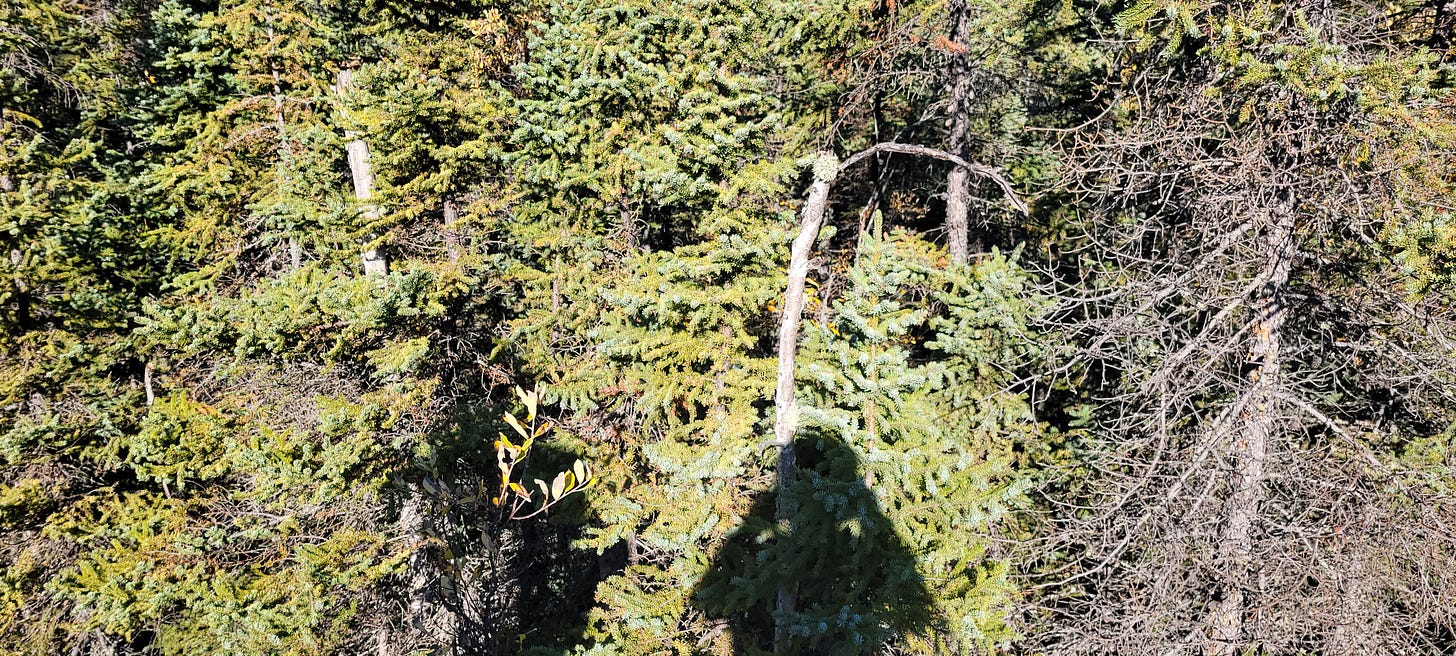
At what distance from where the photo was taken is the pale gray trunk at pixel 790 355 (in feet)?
17.3

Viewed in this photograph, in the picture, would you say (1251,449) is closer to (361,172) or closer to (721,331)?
(721,331)

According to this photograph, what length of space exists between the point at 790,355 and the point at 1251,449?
4345mm

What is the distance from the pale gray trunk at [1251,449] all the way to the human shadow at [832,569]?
10.1 ft

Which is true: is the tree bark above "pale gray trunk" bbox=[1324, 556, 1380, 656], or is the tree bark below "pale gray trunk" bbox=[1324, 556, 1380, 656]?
above

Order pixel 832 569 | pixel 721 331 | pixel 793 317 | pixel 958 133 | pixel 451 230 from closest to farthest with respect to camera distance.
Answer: pixel 793 317, pixel 832 569, pixel 721 331, pixel 451 230, pixel 958 133

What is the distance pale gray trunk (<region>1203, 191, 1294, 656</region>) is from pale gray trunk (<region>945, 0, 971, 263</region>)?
3655 mm

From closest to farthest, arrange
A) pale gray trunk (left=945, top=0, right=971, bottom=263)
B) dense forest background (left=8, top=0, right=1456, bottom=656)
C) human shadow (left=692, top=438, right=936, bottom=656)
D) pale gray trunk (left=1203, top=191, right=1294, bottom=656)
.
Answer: human shadow (left=692, top=438, right=936, bottom=656) → dense forest background (left=8, top=0, right=1456, bottom=656) → pale gray trunk (left=1203, top=191, right=1294, bottom=656) → pale gray trunk (left=945, top=0, right=971, bottom=263)

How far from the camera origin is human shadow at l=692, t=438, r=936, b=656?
554 centimetres

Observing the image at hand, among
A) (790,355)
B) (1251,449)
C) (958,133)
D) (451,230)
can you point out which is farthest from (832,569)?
(958,133)

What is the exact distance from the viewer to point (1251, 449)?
637cm

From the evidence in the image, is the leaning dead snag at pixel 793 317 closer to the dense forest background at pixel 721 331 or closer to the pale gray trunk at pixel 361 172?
the dense forest background at pixel 721 331

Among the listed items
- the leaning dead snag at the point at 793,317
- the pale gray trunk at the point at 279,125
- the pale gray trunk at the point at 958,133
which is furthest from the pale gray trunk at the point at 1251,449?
the pale gray trunk at the point at 279,125

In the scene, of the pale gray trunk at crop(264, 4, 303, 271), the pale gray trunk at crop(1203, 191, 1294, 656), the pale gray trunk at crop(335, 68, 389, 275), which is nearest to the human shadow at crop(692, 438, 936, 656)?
the pale gray trunk at crop(1203, 191, 1294, 656)

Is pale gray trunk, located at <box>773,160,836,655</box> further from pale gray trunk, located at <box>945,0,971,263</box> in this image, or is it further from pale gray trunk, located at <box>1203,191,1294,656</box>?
pale gray trunk, located at <box>945,0,971,263</box>
